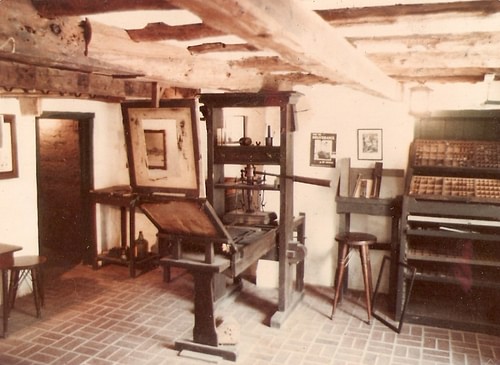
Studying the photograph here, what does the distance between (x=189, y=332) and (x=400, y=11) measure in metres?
4.06

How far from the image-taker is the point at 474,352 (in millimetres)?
4938

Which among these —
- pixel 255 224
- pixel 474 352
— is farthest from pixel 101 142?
pixel 474 352

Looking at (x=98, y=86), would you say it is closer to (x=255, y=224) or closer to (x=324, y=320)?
(x=255, y=224)

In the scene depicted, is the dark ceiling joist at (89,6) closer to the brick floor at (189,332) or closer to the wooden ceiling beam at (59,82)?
the wooden ceiling beam at (59,82)

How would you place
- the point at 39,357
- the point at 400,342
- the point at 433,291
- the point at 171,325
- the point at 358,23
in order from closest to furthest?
1. the point at 358,23
2. the point at 39,357
3. the point at 400,342
4. the point at 171,325
5. the point at 433,291

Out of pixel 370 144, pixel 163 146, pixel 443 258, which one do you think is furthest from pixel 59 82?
pixel 443 258

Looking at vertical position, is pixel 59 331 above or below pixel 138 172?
below

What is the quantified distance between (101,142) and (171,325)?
12.2 feet

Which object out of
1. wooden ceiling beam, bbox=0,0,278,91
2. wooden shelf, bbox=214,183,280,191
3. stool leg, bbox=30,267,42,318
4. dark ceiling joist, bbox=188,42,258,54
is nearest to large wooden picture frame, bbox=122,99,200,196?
wooden ceiling beam, bbox=0,0,278,91

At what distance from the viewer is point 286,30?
6.66ft

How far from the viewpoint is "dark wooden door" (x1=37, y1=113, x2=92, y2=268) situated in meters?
7.83

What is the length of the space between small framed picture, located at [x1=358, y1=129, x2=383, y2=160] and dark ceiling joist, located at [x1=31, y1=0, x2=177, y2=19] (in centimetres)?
457

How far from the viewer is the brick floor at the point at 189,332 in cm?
478

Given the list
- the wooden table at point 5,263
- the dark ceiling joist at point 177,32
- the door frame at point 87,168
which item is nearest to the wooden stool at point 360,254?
the dark ceiling joist at point 177,32
